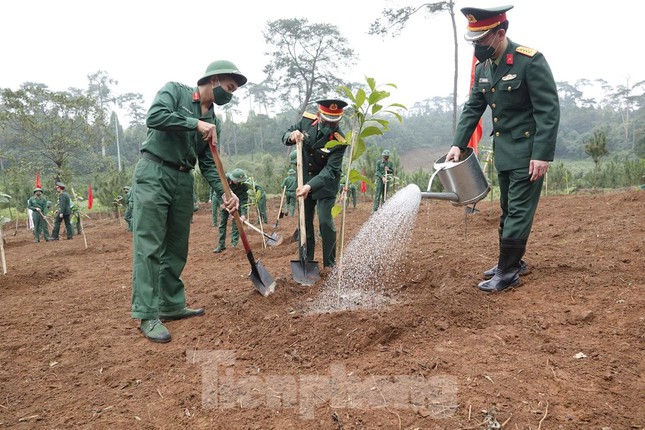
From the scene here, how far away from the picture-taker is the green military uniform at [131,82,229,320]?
10.3ft

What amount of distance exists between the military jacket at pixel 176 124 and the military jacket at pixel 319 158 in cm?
107

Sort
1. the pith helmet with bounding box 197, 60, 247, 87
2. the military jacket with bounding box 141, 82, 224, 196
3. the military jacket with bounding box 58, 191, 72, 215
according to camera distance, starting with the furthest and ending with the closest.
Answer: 1. the military jacket with bounding box 58, 191, 72, 215
2. the pith helmet with bounding box 197, 60, 247, 87
3. the military jacket with bounding box 141, 82, 224, 196

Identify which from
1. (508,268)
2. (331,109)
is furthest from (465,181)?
(331,109)

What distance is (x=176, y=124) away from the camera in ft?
9.95

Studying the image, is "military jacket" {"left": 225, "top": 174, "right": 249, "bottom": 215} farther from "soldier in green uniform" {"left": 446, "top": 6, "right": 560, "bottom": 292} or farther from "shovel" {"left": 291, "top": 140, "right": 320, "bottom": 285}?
"soldier in green uniform" {"left": 446, "top": 6, "right": 560, "bottom": 292}

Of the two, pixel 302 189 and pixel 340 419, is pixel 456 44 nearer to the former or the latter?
pixel 302 189

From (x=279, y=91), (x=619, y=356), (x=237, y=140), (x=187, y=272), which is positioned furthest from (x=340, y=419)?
(x=237, y=140)

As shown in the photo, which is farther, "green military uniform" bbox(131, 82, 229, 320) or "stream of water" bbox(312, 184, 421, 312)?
"stream of water" bbox(312, 184, 421, 312)

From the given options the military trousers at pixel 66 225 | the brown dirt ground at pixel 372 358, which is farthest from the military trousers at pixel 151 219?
the military trousers at pixel 66 225

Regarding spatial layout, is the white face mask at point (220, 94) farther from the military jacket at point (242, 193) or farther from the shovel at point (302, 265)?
the military jacket at point (242, 193)

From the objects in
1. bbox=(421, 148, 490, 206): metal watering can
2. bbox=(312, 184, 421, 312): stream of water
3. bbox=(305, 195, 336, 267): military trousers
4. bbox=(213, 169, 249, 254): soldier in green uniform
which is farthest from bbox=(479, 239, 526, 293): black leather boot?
bbox=(213, 169, 249, 254): soldier in green uniform

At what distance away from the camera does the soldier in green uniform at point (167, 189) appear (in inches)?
124

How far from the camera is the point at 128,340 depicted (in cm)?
317

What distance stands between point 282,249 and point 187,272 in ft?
6.08
